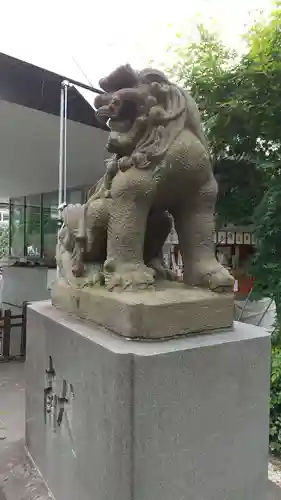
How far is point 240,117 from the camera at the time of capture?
10.8 ft

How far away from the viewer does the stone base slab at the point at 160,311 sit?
1.15 meters

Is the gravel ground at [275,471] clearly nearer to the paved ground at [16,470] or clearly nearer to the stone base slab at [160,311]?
the paved ground at [16,470]

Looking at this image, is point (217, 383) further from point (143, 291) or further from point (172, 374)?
point (143, 291)

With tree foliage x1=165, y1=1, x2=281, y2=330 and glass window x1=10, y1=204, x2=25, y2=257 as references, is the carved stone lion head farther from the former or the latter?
glass window x1=10, y1=204, x2=25, y2=257

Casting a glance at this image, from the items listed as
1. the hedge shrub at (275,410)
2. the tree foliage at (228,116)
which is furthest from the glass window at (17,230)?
the hedge shrub at (275,410)

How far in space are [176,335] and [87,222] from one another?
57 cm

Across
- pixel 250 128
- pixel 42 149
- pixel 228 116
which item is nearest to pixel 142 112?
pixel 228 116

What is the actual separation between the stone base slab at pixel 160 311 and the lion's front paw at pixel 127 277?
0.09 ft

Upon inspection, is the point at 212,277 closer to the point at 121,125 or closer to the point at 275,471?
the point at 121,125

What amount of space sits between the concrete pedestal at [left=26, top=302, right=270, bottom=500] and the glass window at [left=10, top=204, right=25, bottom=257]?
7.10 metres

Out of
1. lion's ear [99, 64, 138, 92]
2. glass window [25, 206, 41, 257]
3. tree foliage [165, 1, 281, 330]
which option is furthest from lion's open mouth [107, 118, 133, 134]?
glass window [25, 206, 41, 257]

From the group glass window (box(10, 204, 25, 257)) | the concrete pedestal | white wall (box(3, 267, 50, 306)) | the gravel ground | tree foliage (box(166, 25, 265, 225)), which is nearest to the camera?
the concrete pedestal

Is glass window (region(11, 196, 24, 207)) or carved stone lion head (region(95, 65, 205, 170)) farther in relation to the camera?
glass window (region(11, 196, 24, 207))

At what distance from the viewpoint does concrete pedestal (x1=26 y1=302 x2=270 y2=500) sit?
1.05 meters
